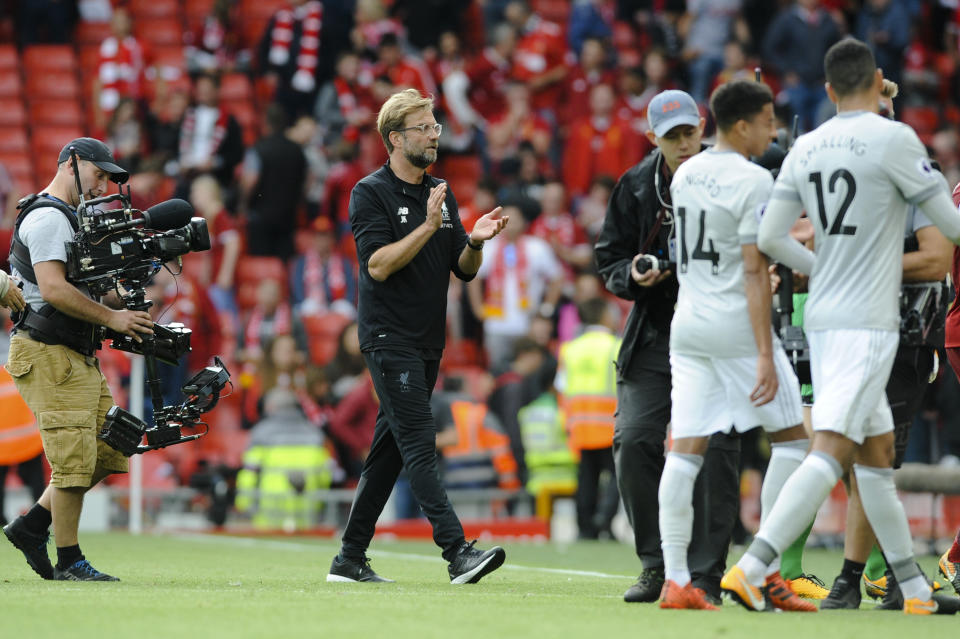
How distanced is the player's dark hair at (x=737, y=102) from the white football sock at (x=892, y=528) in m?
1.50

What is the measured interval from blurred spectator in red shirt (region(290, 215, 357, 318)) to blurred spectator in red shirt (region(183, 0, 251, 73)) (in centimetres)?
334

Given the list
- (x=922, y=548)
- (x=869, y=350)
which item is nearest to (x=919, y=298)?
(x=869, y=350)

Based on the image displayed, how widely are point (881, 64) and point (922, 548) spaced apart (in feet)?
25.6

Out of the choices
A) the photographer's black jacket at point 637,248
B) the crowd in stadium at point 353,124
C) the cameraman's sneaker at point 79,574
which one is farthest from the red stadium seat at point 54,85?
the photographer's black jacket at point 637,248

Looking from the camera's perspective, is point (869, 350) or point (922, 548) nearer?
point (869, 350)

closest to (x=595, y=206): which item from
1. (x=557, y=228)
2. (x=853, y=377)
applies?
(x=557, y=228)

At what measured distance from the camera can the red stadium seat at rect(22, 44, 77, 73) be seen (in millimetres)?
20797

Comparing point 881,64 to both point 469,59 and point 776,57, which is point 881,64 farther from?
point 469,59

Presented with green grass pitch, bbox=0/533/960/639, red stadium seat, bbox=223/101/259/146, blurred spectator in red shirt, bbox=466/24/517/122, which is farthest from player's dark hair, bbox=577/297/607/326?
red stadium seat, bbox=223/101/259/146

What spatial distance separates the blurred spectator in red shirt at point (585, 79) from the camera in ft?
65.5

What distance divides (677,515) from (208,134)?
1329cm

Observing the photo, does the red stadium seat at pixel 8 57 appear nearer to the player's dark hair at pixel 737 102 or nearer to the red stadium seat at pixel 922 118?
the red stadium seat at pixel 922 118

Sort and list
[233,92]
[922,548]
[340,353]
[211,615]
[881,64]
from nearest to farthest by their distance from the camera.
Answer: [211,615] → [922,548] → [340,353] → [881,64] → [233,92]

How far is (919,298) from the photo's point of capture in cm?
668
